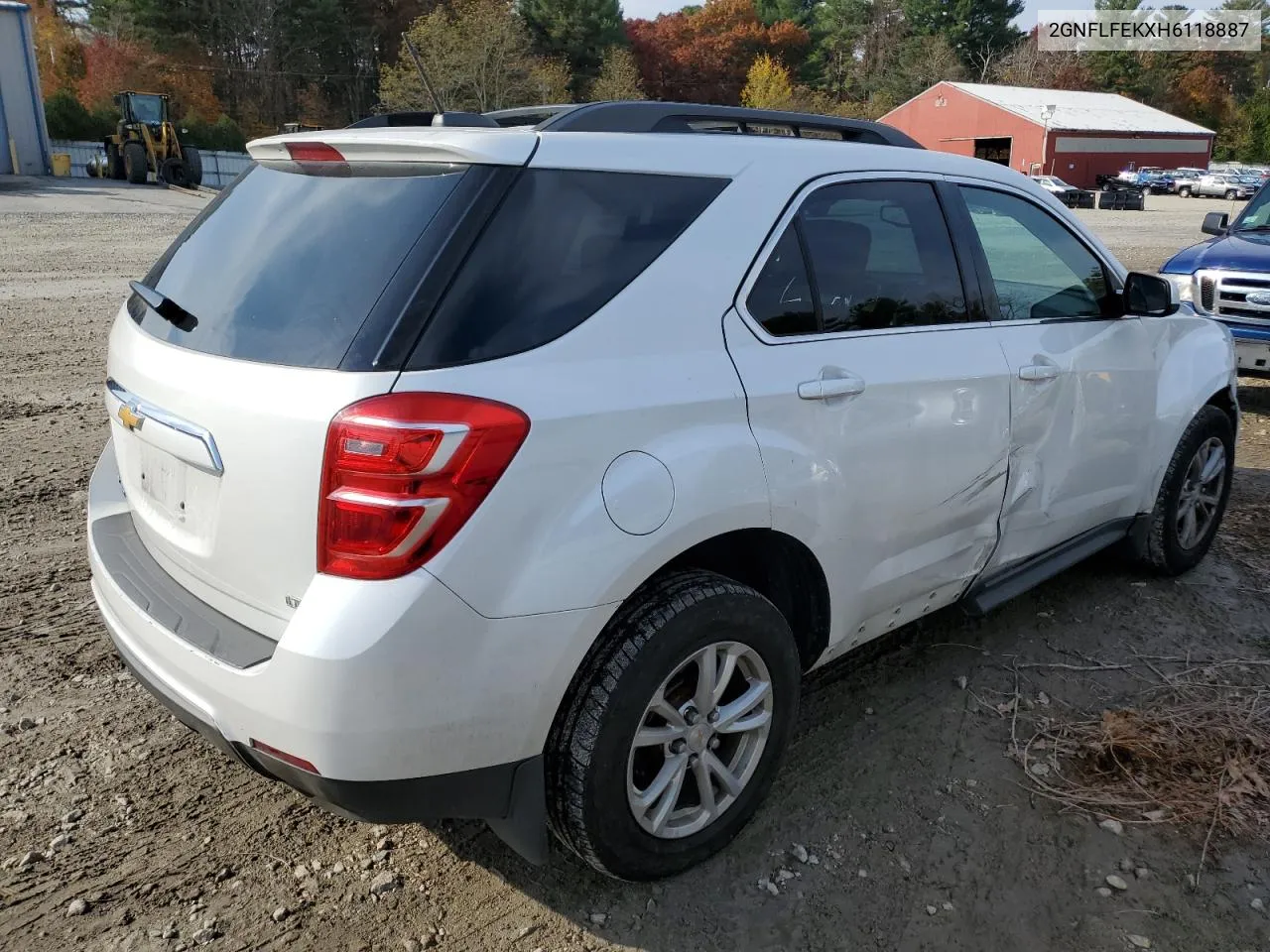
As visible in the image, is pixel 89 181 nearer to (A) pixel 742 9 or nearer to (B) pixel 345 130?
(B) pixel 345 130

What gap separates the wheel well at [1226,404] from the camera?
457cm

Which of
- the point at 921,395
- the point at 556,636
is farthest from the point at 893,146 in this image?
Result: the point at 556,636

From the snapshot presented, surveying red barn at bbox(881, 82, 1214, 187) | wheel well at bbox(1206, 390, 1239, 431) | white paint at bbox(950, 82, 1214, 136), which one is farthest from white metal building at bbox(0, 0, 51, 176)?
white paint at bbox(950, 82, 1214, 136)

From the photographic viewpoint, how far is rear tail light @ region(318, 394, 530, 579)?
205 cm

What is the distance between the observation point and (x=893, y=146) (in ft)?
10.9

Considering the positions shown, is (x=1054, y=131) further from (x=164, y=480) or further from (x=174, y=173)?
(x=164, y=480)

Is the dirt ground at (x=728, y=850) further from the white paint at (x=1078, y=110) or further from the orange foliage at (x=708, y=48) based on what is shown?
the orange foliage at (x=708, y=48)

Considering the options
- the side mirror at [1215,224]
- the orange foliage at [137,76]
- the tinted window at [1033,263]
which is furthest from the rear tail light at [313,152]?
the orange foliage at [137,76]

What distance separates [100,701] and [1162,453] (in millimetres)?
4106

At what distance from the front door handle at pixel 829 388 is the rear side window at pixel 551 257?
520 millimetres

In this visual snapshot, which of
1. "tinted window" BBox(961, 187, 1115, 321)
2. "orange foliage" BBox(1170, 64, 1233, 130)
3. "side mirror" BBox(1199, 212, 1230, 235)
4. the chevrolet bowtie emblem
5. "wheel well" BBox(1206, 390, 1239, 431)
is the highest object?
"orange foliage" BBox(1170, 64, 1233, 130)

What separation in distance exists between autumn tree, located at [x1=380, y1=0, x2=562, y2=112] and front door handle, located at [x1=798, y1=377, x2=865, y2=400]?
42602mm

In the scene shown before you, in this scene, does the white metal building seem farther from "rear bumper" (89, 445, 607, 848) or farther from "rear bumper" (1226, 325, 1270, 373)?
"rear bumper" (89, 445, 607, 848)

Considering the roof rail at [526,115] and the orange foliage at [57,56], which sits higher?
the orange foliage at [57,56]
